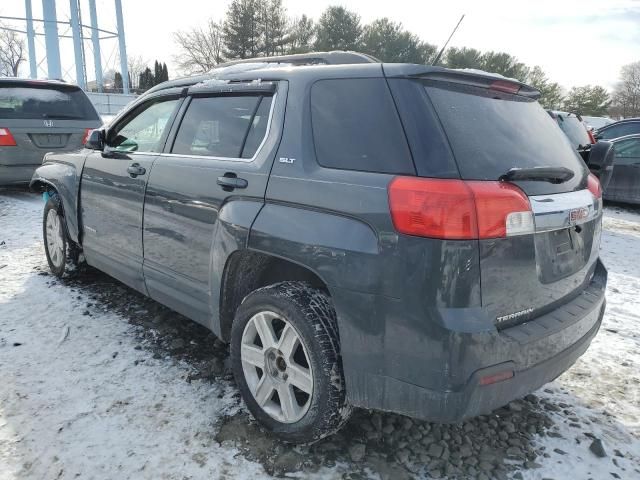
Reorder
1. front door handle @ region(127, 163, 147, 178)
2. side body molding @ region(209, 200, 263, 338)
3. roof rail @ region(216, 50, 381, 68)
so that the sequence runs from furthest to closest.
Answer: front door handle @ region(127, 163, 147, 178) → roof rail @ region(216, 50, 381, 68) → side body molding @ region(209, 200, 263, 338)

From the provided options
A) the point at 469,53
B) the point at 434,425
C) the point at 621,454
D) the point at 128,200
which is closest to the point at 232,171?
the point at 128,200

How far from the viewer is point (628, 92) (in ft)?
196

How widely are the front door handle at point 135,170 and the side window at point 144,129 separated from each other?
14 centimetres

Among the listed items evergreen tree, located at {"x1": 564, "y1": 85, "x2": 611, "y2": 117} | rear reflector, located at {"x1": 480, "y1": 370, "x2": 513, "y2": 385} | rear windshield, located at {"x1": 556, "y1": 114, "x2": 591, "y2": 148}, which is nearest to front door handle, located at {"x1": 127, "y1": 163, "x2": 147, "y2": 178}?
rear reflector, located at {"x1": 480, "y1": 370, "x2": 513, "y2": 385}

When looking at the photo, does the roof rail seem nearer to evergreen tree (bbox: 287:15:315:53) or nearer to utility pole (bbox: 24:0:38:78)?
utility pole (bbox: 24:0:38:78)

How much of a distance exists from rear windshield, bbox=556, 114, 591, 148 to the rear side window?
7.82m

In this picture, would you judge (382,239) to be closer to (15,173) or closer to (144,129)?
(144,129)

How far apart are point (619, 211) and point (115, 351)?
1020cm

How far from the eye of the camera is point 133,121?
380 cm

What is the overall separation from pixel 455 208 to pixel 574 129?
864 centimetres

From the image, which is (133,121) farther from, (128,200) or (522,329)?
(522,329)

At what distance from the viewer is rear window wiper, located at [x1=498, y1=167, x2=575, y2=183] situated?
1992 mm

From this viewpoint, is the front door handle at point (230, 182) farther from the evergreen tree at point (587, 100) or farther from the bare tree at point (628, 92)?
the bare tree at point (628, 92)

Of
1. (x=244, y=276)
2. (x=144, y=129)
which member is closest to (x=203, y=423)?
(x=244, y=276)
